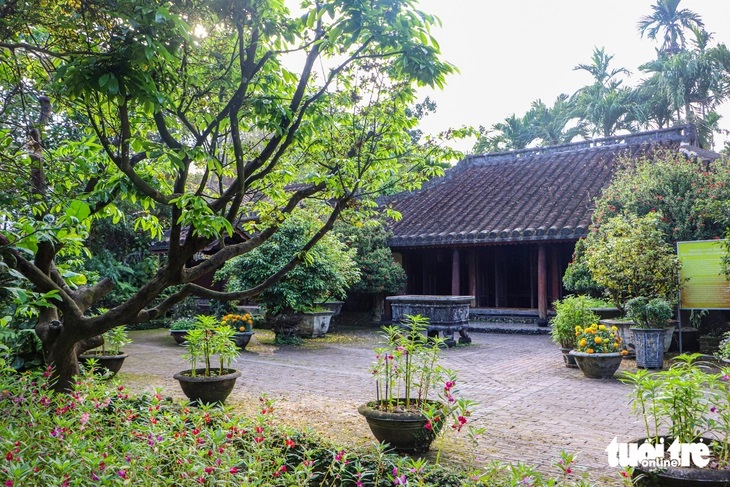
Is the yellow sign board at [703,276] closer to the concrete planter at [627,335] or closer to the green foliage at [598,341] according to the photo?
the concrete planter at [627,335]

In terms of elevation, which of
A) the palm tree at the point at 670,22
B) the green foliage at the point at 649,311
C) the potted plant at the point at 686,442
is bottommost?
the potted plant at the point at 686,442

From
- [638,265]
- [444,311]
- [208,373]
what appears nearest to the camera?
[208,373]

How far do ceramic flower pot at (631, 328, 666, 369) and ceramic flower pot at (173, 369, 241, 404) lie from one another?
6276 mm

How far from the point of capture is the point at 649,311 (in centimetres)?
866

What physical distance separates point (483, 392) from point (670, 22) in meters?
29.0

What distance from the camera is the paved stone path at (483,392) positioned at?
4840 mm

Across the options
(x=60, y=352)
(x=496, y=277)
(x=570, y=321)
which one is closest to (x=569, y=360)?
(x=570, y=321)

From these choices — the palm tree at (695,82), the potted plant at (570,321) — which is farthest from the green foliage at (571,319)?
the palm tree at (695,82)

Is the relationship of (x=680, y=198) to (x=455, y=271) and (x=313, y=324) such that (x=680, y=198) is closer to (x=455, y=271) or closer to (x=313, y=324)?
(x=455, y=271)

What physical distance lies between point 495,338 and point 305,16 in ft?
37.3

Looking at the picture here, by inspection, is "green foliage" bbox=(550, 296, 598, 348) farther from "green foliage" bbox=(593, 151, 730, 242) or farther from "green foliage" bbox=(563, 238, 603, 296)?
"green foliage" bbox=(563, 238, 603, 296)

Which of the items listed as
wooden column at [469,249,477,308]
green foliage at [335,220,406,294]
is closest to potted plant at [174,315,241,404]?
green foliage at [335,220,406,294]

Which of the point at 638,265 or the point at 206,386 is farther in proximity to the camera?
the point at 638,265

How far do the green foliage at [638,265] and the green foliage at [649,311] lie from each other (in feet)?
1.08
